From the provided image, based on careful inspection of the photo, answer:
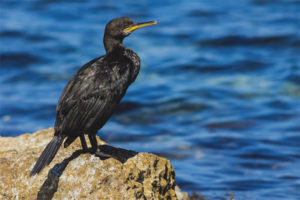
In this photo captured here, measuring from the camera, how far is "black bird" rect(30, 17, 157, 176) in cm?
517

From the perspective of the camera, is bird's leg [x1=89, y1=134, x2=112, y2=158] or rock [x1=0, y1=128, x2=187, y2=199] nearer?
→ rock [x1=0, y1=128, x2=187, y2=199]

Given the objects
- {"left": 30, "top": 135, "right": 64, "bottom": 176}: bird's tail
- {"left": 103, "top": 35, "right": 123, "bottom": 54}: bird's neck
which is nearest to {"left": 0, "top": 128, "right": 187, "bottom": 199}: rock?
{"left": 30, "top": 135, "right": 64, "bottom": 176}: bird's tail

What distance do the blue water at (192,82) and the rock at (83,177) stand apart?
3227 mm

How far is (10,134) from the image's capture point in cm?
1071

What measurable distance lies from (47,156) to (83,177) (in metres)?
0.39

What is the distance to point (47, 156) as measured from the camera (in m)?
4.89

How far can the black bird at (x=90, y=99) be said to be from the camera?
5.17m

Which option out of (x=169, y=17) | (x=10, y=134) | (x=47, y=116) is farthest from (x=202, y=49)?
(x=10, y=134)

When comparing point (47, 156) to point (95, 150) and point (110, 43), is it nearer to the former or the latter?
point (95, 150)

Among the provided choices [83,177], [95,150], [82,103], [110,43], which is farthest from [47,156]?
[110,43]

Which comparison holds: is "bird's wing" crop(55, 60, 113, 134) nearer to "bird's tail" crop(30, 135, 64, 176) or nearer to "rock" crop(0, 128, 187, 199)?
"bird's tail" crop(30, 135, 64, 176)

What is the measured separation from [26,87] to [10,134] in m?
3.10

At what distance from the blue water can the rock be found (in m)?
3.23

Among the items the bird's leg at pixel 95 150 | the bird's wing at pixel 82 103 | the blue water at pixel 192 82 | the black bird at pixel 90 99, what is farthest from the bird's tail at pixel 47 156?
the blue water at pixel 192 82
